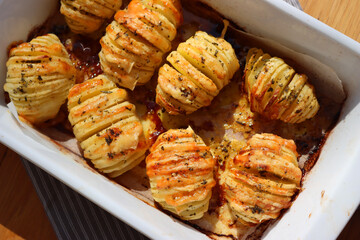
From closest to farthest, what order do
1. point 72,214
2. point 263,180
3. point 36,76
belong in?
1. point 263,180
2. point 36,76
3. point 72,214

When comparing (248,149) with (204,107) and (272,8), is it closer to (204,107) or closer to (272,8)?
(204,107)

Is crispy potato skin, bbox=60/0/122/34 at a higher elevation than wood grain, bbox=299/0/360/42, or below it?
below

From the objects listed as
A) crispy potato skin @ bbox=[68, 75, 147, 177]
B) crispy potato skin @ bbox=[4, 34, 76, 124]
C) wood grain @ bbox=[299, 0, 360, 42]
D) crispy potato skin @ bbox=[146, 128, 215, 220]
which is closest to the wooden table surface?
wood grain @ bbox=[299, 0, 360, 42]

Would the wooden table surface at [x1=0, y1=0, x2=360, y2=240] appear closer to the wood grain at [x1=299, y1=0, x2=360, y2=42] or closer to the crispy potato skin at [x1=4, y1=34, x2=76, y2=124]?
the wood grain at [x1=299, y1=0, x2=360, y2=42]

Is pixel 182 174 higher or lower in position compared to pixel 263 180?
lower

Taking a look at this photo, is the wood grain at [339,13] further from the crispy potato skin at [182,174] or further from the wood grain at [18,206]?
the wood grain at [18,206]

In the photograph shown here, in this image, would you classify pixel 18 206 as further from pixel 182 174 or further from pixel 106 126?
pixel 182 174

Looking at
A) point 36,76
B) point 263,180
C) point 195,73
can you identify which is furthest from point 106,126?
point 263,180
